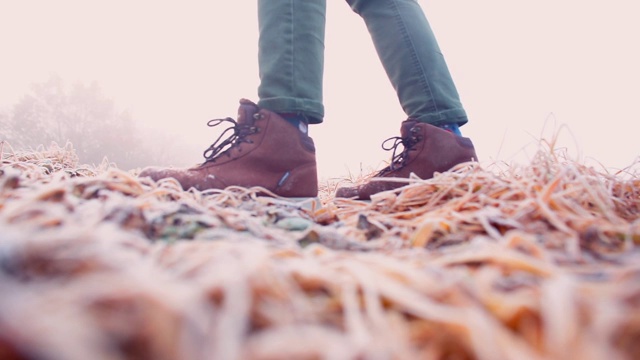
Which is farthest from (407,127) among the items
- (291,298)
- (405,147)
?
(291,298)

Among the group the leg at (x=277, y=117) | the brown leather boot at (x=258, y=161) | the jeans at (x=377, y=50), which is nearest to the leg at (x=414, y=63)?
the jeans at (x=377, y=50)

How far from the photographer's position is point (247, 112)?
1.01 metres

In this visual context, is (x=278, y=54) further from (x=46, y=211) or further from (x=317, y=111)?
(x=46, y=211)

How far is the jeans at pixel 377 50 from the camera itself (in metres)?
1.00

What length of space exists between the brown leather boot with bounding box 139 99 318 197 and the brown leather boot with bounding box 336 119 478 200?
269 mm

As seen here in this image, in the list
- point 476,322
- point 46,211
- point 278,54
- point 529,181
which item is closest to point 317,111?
point 278,54

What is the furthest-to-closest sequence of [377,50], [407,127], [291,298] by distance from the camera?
[377,50] → [407,127] → [291,298]

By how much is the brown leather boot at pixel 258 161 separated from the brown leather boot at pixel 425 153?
0.27 metres

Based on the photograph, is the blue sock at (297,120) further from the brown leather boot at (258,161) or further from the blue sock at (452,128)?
the blue sock at (452,128)

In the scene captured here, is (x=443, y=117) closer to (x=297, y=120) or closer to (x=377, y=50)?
(x=377, y=50)

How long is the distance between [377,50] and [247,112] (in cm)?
58

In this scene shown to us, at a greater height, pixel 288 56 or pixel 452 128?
pixel 288 56

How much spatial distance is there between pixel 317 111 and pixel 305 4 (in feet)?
1.03

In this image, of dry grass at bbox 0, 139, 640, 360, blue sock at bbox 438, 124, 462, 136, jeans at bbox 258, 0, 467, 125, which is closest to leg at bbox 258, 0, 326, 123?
jeans at bbox 258, 0, 467, 125
